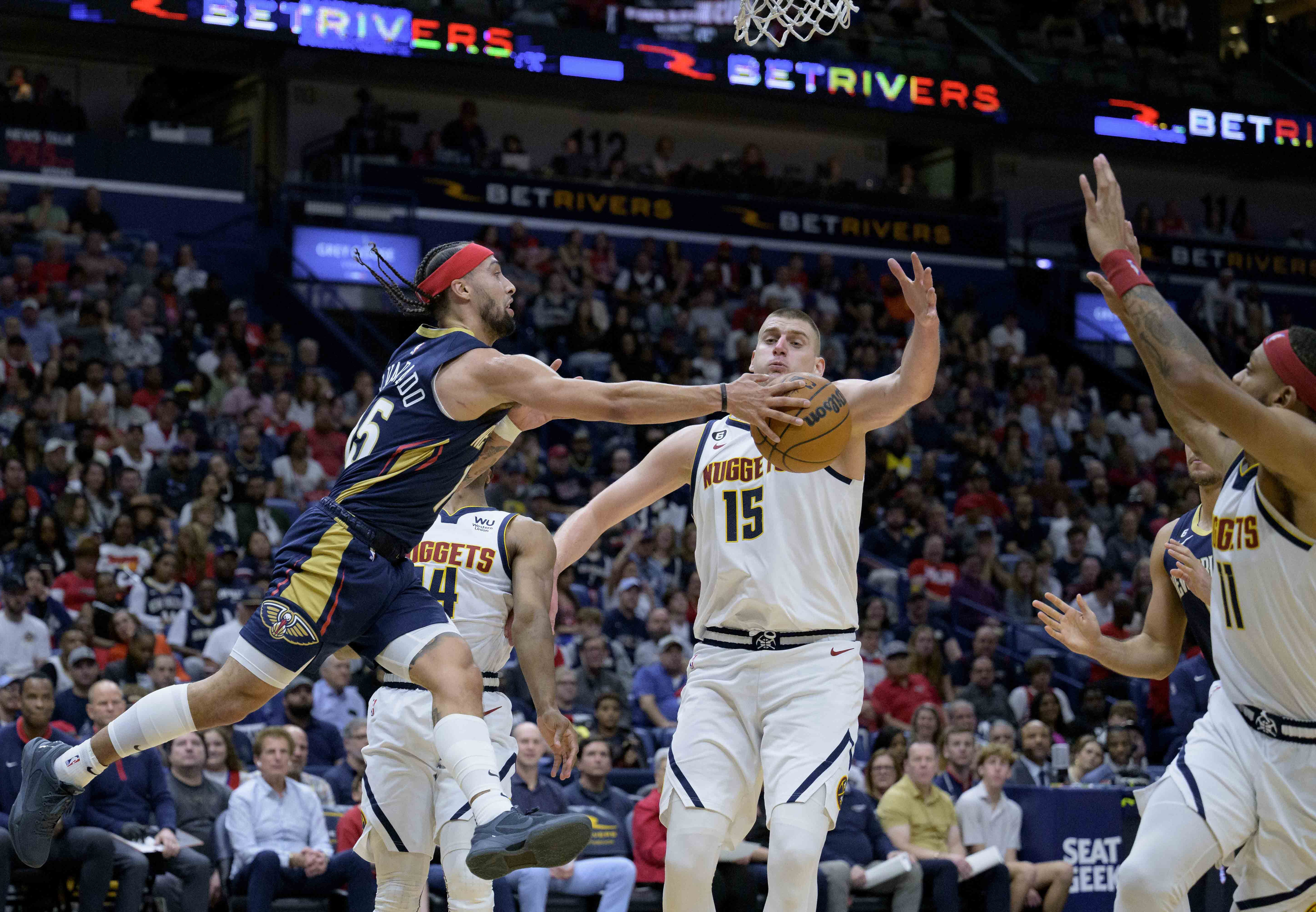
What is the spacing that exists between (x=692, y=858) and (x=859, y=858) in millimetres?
6003

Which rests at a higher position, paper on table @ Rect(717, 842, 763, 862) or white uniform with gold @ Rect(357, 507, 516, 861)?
white uniform with gold @ Rect(357, 507, 516, 861)

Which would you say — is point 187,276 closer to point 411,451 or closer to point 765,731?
point 411,451

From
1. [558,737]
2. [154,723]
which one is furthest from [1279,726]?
[154,723]

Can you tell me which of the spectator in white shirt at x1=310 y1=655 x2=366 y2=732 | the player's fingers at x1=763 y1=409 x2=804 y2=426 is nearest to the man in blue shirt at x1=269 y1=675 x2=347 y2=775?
the spectator in white shirt at x1=310 y1=655 x2=366 y2=732

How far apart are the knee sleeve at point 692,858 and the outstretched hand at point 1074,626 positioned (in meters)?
1.53

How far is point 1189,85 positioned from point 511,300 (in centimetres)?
2208

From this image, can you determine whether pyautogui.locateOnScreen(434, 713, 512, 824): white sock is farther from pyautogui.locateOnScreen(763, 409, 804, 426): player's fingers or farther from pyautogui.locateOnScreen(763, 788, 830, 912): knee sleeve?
pyautogui.locateOnScreen(763, 409, 804, 426): player's fingers

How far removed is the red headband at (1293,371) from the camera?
201 inches

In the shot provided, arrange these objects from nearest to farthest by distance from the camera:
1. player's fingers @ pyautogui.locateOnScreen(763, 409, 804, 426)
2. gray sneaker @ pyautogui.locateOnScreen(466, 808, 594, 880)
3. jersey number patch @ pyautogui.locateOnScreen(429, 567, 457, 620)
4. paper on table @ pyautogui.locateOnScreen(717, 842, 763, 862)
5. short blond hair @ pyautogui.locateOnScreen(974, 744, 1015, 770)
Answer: gray sneaker @ pyautogui.locateOnScreen(466, 808, 594, 880)
player's fingers @ pyautogui.locateOnScreen(763, 409, 804, 426)
jersey number patch @ pyautogui.locateOnScreen(429, 567, 457, 620)
paper on table @ pyautogui.locateOnScreen(717, 842, 763, 862)
short blond hair @ pyautogui.locateOnScreen(974, 744, 1015, 770)

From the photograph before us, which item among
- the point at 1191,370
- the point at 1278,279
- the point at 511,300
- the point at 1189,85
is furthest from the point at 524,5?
the point at 1191,370

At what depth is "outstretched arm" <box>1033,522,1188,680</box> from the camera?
621 cm

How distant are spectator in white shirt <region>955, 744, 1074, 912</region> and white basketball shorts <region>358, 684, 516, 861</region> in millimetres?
5946

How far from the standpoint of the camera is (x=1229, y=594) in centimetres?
530

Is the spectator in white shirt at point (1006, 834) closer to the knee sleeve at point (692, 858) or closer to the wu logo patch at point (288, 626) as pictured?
the knee sleeve at point (692, 858)
